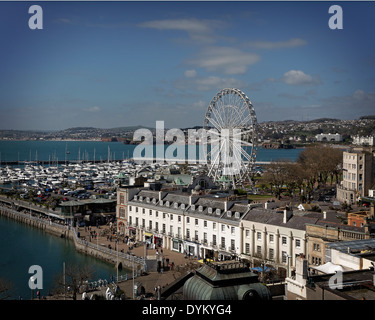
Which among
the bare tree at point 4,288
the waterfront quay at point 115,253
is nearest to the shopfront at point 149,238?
the waterfront quay at point 115,253

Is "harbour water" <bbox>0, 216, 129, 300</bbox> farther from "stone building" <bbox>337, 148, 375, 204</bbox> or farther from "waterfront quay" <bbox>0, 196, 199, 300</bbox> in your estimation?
"stone building" <bbox>337, 148, 375, 204</bbox>

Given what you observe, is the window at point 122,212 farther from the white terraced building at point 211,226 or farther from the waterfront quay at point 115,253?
the waterfront quay at point 115,253

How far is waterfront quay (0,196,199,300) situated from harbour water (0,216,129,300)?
94 centimetres

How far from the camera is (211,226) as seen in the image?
44188 millimetres

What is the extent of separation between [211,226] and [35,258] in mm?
19677

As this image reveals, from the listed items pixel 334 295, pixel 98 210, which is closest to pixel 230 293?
pixel 334 295

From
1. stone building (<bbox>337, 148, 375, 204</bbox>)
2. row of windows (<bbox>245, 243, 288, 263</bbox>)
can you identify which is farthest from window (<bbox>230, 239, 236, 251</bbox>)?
stone building (<bbox>337, 148, 375, 204</bbox>)

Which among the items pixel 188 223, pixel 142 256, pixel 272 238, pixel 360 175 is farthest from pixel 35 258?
pixel 360 175

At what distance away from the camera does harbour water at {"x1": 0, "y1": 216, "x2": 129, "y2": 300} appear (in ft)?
132

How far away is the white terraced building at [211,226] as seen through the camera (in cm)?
3697

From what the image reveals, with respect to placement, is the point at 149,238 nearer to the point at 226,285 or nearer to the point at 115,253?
the point at 115,253

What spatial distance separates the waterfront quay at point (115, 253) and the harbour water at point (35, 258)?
3.08ft
